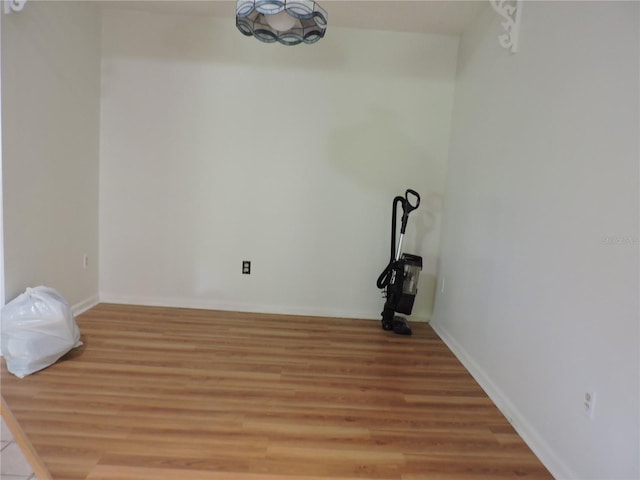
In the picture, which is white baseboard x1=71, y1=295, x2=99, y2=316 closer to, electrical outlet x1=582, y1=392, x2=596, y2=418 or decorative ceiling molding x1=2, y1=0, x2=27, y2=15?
decorative ceiling molding x1=2, y1=0, x2=27, y2=15

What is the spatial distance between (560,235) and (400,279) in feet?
5.01

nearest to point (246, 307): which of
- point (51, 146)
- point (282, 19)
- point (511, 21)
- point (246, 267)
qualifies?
point (246, 267)

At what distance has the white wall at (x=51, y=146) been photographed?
2.48 metres

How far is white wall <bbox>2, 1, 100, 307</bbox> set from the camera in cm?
248

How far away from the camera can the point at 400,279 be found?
10.6 feet

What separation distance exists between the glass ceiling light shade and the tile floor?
1.97 metres

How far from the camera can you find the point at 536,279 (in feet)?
6.51

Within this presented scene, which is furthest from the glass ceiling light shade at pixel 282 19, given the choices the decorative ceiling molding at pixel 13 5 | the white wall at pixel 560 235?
the decorative ceiling molding at pixel 13 5

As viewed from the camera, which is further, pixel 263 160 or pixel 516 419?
pixel 263 160

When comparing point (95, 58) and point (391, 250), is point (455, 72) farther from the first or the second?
point (95, 58)

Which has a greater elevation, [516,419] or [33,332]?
[33,332]

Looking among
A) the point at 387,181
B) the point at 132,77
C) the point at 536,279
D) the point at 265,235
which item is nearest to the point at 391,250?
the point at 387,181

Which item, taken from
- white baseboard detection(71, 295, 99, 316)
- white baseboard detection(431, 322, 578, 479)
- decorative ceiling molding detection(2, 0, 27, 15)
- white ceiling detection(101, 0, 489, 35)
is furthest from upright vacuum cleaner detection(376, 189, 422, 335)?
decorative ceiling molding detection(2, 0, 27, 15)

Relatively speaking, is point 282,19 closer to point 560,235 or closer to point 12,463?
point 560,235
